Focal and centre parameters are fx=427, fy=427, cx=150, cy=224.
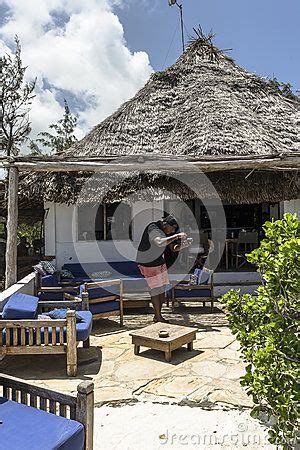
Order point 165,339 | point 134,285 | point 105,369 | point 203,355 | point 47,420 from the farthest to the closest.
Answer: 1. point 134,285
2. point 203,355
3. point 165,339
4. point 105,369
5. point 47,420

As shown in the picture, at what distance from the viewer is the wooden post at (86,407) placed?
245 cm

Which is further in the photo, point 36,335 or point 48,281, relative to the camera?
point 48,281

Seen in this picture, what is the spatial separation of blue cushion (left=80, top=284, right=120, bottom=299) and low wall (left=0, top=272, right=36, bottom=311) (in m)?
0.84

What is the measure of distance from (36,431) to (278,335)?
4.84ft

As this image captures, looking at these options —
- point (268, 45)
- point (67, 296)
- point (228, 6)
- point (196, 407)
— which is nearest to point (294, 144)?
point (268, 45)

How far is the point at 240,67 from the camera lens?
41.2ft

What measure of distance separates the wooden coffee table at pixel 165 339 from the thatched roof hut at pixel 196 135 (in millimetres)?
4070

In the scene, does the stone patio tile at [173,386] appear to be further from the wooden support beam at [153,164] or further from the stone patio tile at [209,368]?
the wooden support beam at [153,164]

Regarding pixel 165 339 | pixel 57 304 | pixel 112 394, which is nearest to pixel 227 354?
pixel 165 339

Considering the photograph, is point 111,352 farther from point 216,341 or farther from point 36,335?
point 216,341

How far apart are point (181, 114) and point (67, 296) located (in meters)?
5.63

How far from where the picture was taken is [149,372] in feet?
15.3

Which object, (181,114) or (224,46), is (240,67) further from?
(181,114)

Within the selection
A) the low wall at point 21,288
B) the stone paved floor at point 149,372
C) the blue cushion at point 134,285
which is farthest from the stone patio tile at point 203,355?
the blue cushion at point 134,285
